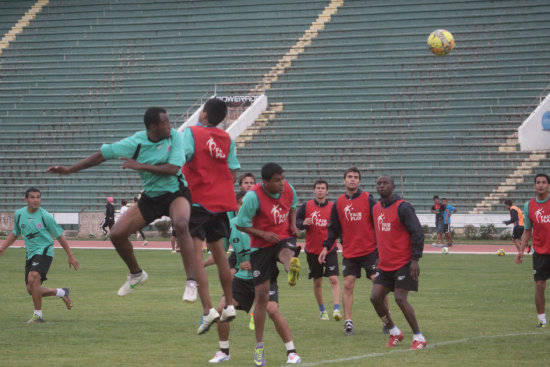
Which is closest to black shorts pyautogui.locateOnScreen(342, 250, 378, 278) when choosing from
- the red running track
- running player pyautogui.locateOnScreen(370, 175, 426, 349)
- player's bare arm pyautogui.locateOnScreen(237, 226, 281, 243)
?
running player pyautogui.locateOnScreen(370, 175, 426, 349)

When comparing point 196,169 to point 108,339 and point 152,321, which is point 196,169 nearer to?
point 108,339

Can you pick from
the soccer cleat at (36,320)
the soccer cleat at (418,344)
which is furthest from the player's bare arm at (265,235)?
the soccer cleat at (36,320)

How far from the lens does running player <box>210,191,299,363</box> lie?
9.73 metres

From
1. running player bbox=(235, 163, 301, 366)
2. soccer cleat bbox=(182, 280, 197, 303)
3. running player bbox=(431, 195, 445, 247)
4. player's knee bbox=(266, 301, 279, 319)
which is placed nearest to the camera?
soccer cleat bbox=(182, 280, 197, 303)

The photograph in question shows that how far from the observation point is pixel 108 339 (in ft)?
38.1

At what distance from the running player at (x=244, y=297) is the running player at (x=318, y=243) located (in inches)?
83.6

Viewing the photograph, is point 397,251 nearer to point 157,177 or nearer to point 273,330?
point 273,330

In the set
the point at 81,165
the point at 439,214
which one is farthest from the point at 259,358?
the point at 439,214

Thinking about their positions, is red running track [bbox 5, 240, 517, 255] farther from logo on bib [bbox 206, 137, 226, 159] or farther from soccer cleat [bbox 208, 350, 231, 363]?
logo on bib [bbox 206, 137, 226, 159]

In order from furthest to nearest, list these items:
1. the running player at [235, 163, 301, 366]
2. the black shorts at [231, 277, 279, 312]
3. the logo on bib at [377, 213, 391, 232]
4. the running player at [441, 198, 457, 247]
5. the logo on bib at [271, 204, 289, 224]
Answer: the running player at [441, 198, 457, 247]
the black shorts at [231, 277, 279, 312]
the logo on bib at [377, 213, 391, 232]
the logo on bib at [271, 204, 289, 224]
the running player at [235, 163, 301, 366]

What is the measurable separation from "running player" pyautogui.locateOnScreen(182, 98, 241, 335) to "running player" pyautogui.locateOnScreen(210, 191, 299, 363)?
554 mm

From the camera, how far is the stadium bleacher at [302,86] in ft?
123

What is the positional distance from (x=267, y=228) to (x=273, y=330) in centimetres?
321

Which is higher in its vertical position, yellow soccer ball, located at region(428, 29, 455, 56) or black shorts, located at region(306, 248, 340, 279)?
yellow soccer ball, located at region(428, 29, 455, 56)
